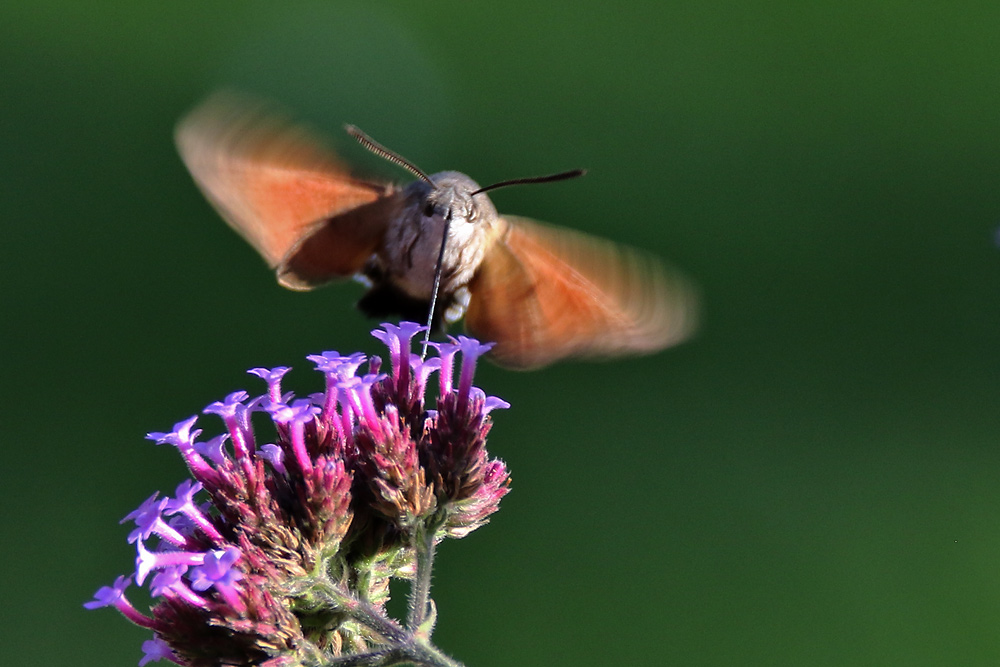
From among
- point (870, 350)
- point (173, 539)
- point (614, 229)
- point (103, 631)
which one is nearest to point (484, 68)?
point (614, 229)

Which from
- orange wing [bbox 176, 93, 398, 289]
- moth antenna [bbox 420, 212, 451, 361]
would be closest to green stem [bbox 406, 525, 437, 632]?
moth antenna [bbox 420, 212, 451, 361]

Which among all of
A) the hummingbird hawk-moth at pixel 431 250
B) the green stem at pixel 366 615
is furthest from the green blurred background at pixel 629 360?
the green stem at pixel 366 615

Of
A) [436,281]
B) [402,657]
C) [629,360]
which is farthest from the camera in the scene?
[629,360]

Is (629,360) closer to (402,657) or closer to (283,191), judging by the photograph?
(283,191)

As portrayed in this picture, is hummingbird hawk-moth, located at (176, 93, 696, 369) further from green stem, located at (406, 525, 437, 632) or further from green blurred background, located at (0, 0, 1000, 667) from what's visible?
green blurred background, located at (0, 0, 1000, 667)

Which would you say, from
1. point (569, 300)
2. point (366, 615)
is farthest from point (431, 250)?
point (366, 615)

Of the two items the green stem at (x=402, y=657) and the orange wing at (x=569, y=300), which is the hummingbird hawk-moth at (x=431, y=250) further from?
the green stem at (x=402, y=657)

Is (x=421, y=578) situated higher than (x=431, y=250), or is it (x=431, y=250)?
(x=431, y=250)
